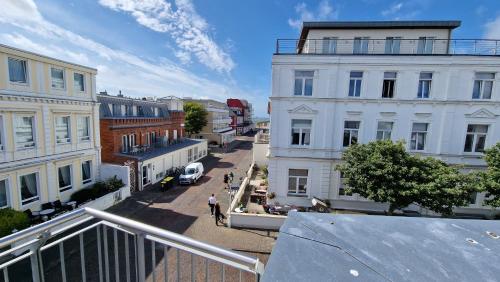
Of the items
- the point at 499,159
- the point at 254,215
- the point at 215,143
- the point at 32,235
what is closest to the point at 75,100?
the point at 254,215

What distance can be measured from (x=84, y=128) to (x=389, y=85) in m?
20.5

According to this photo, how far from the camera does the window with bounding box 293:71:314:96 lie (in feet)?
46.0

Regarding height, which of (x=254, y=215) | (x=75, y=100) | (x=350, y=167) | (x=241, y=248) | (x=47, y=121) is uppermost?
(x=75, y=100)

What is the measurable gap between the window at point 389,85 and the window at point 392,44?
250 centimetres

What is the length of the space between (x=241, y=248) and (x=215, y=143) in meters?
35.2

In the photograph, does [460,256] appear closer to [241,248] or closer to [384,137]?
[241,248]

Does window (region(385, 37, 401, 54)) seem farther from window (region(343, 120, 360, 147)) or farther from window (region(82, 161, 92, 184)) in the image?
window (region(82, 161, 92, 184))

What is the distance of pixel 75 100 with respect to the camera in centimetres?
1510

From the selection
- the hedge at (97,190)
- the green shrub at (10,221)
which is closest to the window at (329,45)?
the hedge at (97,190)

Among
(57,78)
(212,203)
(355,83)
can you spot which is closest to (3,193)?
(57,78)

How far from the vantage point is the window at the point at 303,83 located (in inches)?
551

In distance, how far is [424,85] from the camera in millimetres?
13688

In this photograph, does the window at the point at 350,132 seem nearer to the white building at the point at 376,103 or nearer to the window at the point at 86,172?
the white building at the point at 376,103

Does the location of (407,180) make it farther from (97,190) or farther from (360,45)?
(97,190)
